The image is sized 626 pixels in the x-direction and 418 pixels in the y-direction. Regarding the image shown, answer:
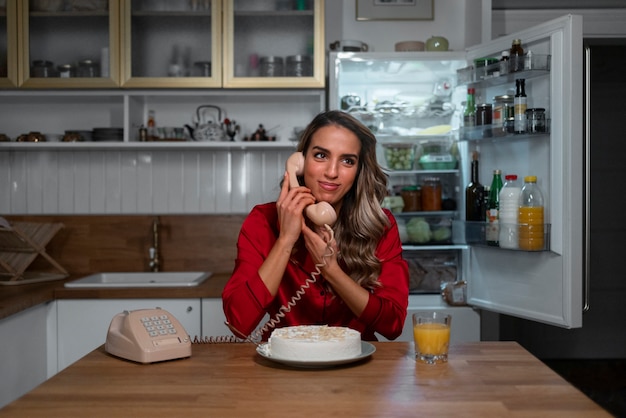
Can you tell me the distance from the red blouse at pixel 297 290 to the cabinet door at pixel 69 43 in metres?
1.67

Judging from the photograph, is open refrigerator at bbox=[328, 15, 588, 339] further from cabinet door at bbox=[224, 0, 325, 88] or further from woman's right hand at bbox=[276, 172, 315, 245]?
woman's right hand at bbox=[276, 172, 315, 245]

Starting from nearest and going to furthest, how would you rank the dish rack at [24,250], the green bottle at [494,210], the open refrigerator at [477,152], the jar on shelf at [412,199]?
the open refrigerator at [477,152], the green bottle at [494,210], the dish rack at [24,250], the jar on shelf at [412,199]

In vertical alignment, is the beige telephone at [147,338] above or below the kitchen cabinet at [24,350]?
above

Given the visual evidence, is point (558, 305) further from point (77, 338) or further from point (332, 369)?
point (77, 338)

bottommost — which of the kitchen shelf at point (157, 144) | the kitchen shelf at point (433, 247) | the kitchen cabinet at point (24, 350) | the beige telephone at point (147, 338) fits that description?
the kitchen cabinet at point (24, 350)

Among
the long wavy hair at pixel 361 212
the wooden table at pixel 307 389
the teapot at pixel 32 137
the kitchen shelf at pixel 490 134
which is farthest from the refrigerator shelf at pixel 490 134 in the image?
the teapot at pixel 32 137

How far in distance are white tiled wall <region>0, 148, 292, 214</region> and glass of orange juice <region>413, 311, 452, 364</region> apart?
7.29ft

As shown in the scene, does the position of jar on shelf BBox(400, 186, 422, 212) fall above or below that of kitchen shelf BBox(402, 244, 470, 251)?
above

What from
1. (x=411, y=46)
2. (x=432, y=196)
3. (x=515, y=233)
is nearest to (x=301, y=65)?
(x=411, y=46)

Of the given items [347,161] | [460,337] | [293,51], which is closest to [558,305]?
[460,337]

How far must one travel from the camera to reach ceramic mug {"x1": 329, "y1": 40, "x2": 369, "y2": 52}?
11.2ft

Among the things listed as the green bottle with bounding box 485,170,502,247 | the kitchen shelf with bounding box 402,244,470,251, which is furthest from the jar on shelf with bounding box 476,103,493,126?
the kitchen shelf with bounding box 402,244,470,251

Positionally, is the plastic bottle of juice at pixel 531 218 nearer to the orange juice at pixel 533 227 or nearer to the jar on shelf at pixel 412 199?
the orange juice at pixel 533 227

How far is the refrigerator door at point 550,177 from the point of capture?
2.72 meters
